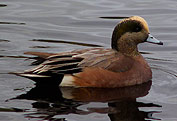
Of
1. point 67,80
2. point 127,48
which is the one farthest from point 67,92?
point 127,48

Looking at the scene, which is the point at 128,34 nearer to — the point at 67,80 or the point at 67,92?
the point at 67,80

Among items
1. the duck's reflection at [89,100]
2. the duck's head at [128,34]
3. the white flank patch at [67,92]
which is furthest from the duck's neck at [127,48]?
the white flank patch at [67,92]

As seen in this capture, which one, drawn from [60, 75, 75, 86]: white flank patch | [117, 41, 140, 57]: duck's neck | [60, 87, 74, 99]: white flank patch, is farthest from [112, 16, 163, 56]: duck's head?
[60, 87, 74, 99]: white flank patch

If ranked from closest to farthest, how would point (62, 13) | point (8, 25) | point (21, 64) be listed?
point (21, 64)
point (8, 25)
point (62, 13)

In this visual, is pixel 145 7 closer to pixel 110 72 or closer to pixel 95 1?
pixel 95 1

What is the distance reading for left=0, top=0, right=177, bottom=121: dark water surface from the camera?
27.2 feet

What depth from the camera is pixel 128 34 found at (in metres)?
9.98

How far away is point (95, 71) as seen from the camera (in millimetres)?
9367

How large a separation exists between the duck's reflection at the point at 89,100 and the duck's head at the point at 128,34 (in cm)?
69

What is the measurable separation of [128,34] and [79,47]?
91.5 inches

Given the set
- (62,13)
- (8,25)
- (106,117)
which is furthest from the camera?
(62,13)

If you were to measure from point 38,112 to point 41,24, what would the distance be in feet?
19.8

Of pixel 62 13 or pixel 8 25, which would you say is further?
pixel 62 13

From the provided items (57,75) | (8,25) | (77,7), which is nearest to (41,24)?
(8,25)
